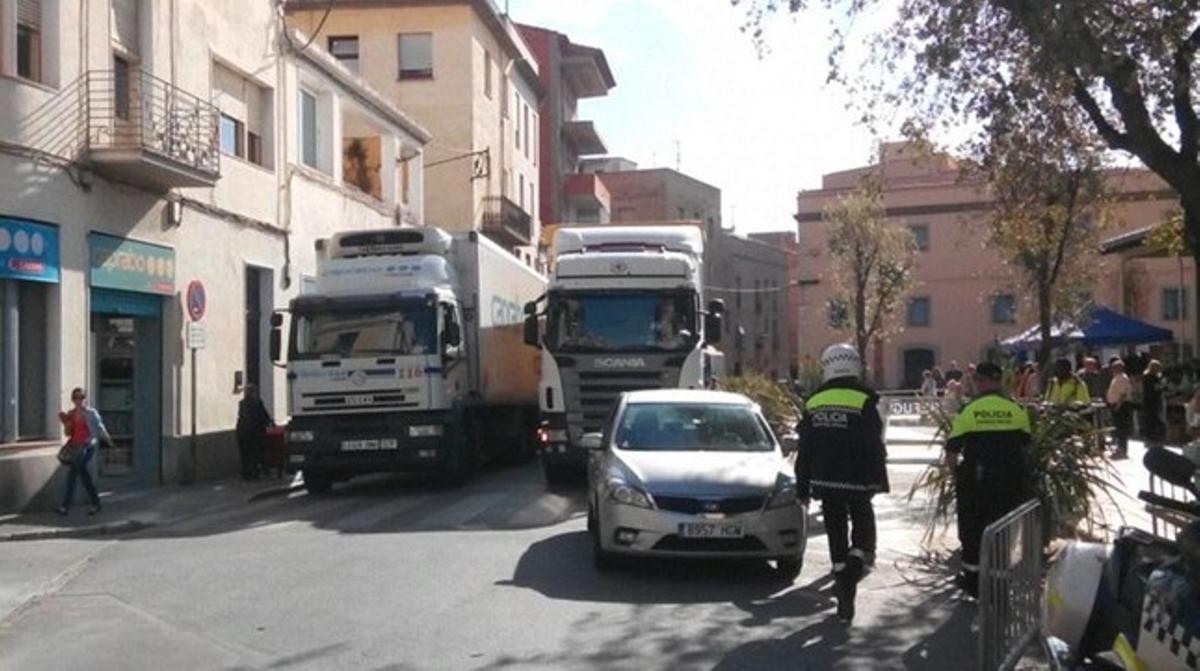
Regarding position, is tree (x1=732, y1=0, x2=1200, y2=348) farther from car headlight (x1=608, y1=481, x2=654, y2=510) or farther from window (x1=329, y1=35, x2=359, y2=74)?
window (x1=329, y1=35, x2=359, y2=74)

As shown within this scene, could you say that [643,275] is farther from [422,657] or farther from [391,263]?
[422,657]

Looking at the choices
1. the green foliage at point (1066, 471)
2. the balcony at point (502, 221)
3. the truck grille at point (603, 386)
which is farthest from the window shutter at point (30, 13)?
the balcony at point (502, 221)

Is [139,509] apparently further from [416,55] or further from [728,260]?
[728,260]

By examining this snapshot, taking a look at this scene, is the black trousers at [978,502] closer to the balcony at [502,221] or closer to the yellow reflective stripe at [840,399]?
the yellow reflective stripe at [840,399]

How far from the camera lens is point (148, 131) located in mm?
19141

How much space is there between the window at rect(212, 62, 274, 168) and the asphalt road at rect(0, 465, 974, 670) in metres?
10.2

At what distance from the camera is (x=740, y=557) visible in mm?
10914

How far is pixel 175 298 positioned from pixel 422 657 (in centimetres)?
A: 1412

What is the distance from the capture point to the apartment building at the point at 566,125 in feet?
184

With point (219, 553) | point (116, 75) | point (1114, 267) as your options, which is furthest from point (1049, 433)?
point (1114, 267)

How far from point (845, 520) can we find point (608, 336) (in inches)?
373

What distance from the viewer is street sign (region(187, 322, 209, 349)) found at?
20766 mm

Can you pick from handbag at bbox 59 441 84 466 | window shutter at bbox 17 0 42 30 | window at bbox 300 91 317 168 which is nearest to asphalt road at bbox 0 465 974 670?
handbag at bbox 59 441 84 466

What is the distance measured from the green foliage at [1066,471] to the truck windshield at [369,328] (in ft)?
28.7
